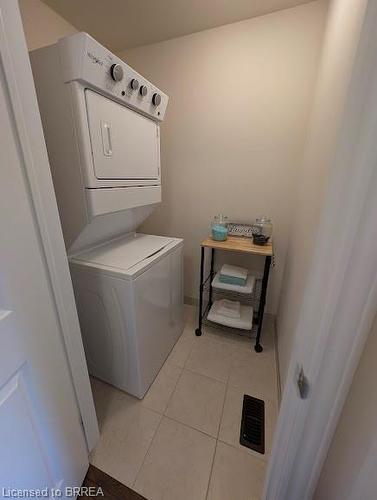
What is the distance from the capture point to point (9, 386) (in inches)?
24.2

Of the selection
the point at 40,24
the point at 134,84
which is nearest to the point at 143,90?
the point at 134,84

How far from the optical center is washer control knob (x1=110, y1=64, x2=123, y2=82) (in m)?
1.03

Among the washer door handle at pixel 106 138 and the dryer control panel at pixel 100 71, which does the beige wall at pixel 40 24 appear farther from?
the washer door handle at pixel 106 138

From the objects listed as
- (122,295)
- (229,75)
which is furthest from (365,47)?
(229,75)

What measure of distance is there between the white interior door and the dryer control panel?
1.27 ft

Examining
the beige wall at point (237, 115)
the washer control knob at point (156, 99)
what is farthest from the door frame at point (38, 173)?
the beige wall at point (237, 115)

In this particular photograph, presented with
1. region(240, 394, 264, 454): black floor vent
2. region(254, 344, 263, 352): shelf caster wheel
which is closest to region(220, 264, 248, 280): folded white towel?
region(254, 344, 263, 352): shelf caster wheel

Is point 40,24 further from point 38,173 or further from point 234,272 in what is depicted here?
point 234,272

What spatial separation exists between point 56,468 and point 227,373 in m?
1.15

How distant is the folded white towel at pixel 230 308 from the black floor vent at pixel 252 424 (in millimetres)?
638

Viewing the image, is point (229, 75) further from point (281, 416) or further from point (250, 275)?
point (281, 416)

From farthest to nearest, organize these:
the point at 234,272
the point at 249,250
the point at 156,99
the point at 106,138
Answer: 1. the point at 234,272
2. the point at 249,250
3. the point at 156,99
4. the point at 106,138

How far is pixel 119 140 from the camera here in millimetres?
1194

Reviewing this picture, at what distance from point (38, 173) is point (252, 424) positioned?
1.70 meters
